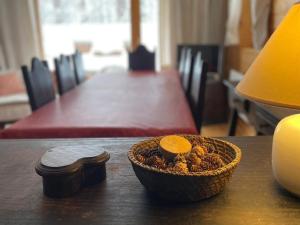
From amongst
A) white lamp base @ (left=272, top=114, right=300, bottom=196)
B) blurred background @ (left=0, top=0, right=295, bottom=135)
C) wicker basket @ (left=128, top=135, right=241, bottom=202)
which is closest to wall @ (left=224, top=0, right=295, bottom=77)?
blurred background @ (left=0, top=0, right=295, bottom=135)

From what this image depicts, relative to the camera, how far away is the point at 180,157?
0.71m

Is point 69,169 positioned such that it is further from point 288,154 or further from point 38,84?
point 38,84

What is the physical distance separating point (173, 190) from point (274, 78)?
0.32 m

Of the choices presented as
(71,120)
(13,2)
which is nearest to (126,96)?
(71,120)

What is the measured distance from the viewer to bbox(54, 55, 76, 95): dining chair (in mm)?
2424

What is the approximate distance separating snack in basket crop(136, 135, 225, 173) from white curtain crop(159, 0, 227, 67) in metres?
3.35

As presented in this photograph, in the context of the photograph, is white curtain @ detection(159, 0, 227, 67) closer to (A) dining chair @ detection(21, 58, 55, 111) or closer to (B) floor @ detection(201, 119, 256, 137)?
(B) floor @ detection(201, 119, 256, 137)

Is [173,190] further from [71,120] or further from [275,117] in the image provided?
[275,117]

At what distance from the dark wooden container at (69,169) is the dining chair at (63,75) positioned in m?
1.72

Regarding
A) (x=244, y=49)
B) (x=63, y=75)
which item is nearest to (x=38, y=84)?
(x=63, y=75)

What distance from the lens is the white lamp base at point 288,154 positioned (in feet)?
2.24

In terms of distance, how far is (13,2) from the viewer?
393 cm

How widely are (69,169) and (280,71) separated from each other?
52cm

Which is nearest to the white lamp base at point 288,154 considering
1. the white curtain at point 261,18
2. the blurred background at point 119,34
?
the white curtain at point 261,18
